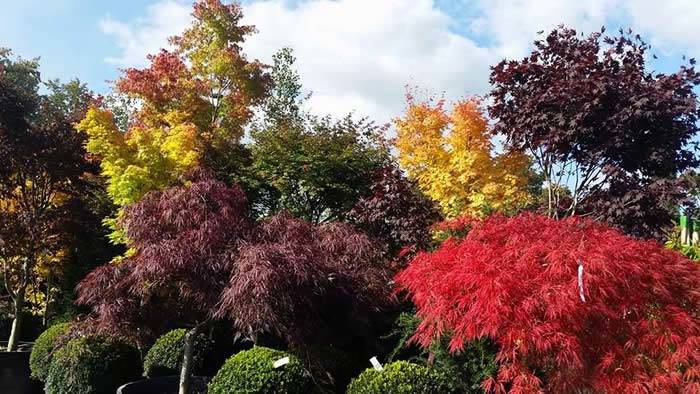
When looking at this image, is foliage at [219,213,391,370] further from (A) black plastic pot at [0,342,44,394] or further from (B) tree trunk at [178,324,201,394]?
(A) black plastic pot at [0,342,44,394]

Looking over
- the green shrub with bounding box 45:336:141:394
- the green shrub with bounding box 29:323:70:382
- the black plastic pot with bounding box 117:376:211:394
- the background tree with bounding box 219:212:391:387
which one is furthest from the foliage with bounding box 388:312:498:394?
the green shrub with bounding box 29:323:70:382

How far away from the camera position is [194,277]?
492cm

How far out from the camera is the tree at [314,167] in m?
8.30

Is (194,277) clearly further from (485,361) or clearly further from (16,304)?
(16,304)

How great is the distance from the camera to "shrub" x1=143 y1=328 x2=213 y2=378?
6902mm

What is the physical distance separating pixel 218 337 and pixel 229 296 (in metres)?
3.01

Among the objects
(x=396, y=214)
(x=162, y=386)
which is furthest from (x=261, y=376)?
(x=396, y=214)

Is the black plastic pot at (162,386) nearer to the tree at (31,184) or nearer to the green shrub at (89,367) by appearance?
the green shrub at (89,367)

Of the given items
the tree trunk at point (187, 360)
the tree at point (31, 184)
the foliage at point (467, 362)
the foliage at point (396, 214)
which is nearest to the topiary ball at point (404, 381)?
the foliage at point (467, 362)

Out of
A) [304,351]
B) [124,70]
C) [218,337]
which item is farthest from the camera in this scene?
[124,70]

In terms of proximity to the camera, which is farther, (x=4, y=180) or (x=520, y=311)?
(x=4, y=180)

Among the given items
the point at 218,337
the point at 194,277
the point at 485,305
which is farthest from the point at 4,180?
the point at 485,305

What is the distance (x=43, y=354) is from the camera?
277 inches

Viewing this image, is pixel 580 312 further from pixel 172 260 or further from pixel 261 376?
pixel 172 260
